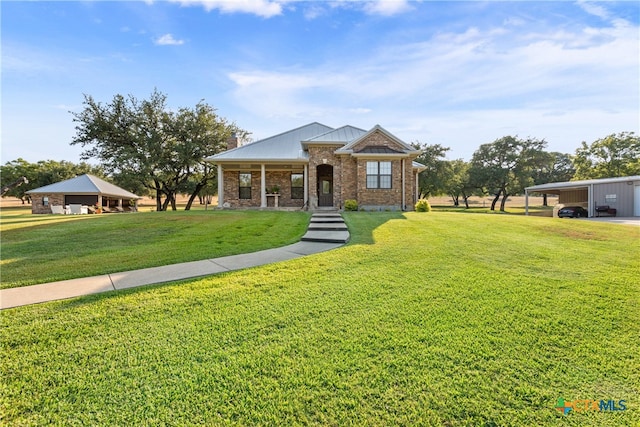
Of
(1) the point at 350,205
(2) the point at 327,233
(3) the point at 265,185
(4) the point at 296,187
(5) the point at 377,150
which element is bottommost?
(2) the point at 327,233

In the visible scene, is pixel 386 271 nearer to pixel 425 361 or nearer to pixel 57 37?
pixel 425 361

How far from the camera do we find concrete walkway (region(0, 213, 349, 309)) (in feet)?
12.8

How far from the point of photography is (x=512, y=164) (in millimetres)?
37719

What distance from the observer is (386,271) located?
16.1 ft

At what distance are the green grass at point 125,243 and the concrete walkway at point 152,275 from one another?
370mm

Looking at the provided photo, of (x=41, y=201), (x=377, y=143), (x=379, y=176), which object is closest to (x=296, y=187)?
(x=379, y=176)

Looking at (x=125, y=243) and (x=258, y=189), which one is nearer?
(x=125, y=243)

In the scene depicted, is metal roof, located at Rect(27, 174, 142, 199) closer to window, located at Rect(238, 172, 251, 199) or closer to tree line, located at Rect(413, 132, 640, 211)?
window, located at Rect(238, 172, 251, 199)

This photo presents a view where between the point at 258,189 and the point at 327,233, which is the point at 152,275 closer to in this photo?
the point at 327,233

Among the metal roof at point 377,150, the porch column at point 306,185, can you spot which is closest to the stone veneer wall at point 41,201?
the porch column at point 306,185

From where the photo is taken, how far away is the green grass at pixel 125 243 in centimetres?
531

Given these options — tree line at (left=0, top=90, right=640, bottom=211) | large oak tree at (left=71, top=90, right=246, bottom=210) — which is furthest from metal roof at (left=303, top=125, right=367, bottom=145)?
large oak tree at (left=71, top=90, right=246, bottom=210)

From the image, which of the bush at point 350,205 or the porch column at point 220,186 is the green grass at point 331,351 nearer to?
the bush at point 350,205

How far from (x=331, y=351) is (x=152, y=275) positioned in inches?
147
